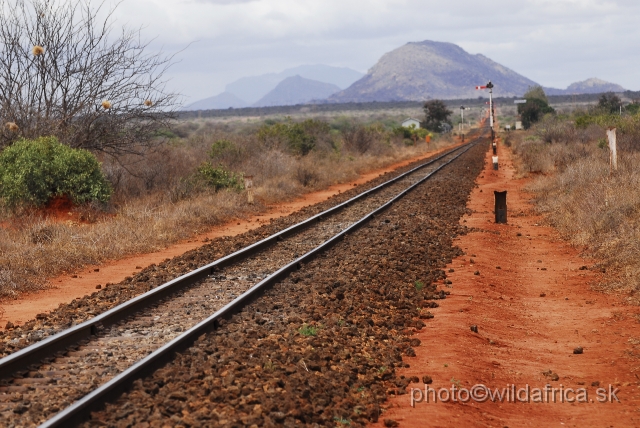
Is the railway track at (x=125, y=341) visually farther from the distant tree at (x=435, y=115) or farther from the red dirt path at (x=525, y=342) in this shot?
the distant tree at (x=435, y=115)

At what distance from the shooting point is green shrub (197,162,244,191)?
26.5m

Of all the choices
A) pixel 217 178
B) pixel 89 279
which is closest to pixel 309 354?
pixel 89 279

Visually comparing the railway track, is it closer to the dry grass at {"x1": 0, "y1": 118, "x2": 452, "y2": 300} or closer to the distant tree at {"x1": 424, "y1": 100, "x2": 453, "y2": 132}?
the dry grass at {"x1": 0, "y1": 118, "x2": 452, "y2": 300}

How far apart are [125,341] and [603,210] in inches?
448

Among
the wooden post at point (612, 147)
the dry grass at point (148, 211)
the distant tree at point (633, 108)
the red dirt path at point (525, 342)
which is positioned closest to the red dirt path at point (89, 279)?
the dry grass at point (148, 211)

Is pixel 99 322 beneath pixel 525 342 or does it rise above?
above

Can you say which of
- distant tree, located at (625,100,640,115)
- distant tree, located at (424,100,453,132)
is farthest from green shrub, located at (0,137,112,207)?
distant tree, located at (424,100,453,132)

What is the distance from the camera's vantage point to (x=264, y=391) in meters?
6.48

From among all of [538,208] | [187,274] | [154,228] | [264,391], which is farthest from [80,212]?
[264,391]

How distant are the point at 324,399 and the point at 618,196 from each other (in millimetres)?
12438

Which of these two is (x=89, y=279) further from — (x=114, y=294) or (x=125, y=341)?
(x=125, y=341)

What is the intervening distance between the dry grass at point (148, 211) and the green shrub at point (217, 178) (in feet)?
2.22

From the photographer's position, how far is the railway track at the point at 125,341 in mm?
6262

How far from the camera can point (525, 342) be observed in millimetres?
9266
